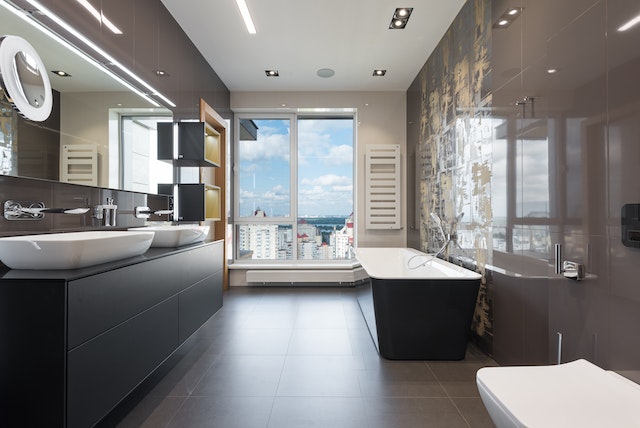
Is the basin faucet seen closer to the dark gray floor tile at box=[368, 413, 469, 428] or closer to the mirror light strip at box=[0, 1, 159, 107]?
the mirror light strip at box=[0, 1, 159, 107]

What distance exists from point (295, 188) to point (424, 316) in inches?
127

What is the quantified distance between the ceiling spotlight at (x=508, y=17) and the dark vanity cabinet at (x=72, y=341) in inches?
111

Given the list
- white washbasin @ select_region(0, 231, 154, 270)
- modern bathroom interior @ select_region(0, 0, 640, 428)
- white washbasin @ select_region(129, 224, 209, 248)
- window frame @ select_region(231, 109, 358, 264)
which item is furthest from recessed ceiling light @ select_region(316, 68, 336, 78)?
white washbasin @ select_region(0, 231, 154, 270)

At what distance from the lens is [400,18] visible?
3156 millimetres

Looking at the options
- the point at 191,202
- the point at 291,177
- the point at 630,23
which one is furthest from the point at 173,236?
the point at 291,177

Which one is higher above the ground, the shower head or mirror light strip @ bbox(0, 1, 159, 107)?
mirror light strip @ bbox(0, 1, 159, 107)

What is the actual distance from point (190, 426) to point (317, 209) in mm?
3795

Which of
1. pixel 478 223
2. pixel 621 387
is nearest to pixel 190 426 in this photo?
pixel 621 387

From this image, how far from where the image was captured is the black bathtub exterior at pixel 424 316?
7.89ft

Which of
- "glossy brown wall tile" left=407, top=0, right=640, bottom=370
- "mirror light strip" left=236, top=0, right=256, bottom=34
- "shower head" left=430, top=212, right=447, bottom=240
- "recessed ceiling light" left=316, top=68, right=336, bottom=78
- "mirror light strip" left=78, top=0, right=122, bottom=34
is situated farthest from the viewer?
"recessed ceiling light" left=316, top=68, right=336, bottom=78

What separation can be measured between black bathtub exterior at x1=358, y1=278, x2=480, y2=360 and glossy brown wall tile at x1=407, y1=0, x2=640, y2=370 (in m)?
0.27

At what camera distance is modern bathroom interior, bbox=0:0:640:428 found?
1328mm

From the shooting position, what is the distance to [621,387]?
45.3 inches

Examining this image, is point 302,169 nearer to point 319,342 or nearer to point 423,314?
point 319,342
